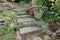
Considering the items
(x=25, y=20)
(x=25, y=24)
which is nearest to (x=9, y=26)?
(x=25, y=24)

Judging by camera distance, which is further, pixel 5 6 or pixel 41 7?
pixel 5 6

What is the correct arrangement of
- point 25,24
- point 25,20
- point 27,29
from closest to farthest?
point 27,29
point 25,24
point 25,20

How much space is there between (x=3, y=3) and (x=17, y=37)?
1.65m

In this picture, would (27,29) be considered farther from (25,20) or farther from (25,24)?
(25,20)

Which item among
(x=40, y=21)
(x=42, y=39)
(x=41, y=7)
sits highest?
(x=41, y=7)

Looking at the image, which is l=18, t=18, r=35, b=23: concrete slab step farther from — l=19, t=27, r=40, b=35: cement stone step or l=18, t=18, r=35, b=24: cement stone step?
l=19, t=27, r=40, b=35: cement stone step

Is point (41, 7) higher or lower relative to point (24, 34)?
higher

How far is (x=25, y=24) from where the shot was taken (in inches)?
173

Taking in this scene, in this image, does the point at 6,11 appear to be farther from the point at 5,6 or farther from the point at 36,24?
the point at 36,24

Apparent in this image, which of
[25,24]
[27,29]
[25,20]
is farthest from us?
[25,20]

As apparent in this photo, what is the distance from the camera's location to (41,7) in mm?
4559

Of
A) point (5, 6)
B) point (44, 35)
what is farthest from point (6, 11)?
point (44, 35)

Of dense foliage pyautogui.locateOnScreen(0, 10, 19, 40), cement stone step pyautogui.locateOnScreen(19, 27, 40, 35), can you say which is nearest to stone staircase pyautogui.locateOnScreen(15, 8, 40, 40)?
cement stone step pyautogui.locateOnScreen(19, 27, 40, 35)

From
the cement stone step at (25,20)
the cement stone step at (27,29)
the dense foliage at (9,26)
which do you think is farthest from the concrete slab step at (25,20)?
the cement stone step at (27,29)
